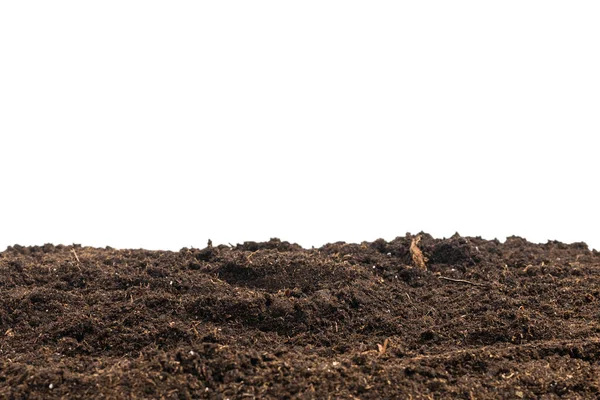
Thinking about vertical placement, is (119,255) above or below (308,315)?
above

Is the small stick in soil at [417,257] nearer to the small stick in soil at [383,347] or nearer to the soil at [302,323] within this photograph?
the soil at [302,323]

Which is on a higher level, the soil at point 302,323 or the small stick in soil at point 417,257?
the small stick in soil at point 417,257

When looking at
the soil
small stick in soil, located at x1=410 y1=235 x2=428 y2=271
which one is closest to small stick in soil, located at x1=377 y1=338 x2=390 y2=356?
Answer: the soil

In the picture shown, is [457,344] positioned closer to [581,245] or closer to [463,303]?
[463,303]

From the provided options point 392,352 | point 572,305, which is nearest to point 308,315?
point 392,352

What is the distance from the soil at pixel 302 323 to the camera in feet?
10.4

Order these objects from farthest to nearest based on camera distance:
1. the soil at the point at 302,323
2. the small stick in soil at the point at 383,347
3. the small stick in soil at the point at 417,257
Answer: the small stick in soil at the point at 417,257, the small stick in soil at the point at 383,347, the soil at the point at 302,323

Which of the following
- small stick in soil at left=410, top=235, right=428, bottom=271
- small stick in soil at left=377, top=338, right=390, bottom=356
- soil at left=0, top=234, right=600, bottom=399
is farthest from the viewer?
small stick in soil at left=410, top=235, right=428, bottom=271

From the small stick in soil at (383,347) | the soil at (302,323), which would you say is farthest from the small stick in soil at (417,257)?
the small stick in soil at (383,347)

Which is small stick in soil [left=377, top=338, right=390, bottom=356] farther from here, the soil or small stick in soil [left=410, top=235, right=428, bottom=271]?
small stick in soil [left=410, top=235, right=428, bottom=271]

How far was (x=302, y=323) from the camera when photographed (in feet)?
12.6

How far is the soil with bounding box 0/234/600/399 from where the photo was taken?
3182mm

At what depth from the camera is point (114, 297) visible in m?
4.13

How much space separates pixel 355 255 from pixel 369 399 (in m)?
2.09
